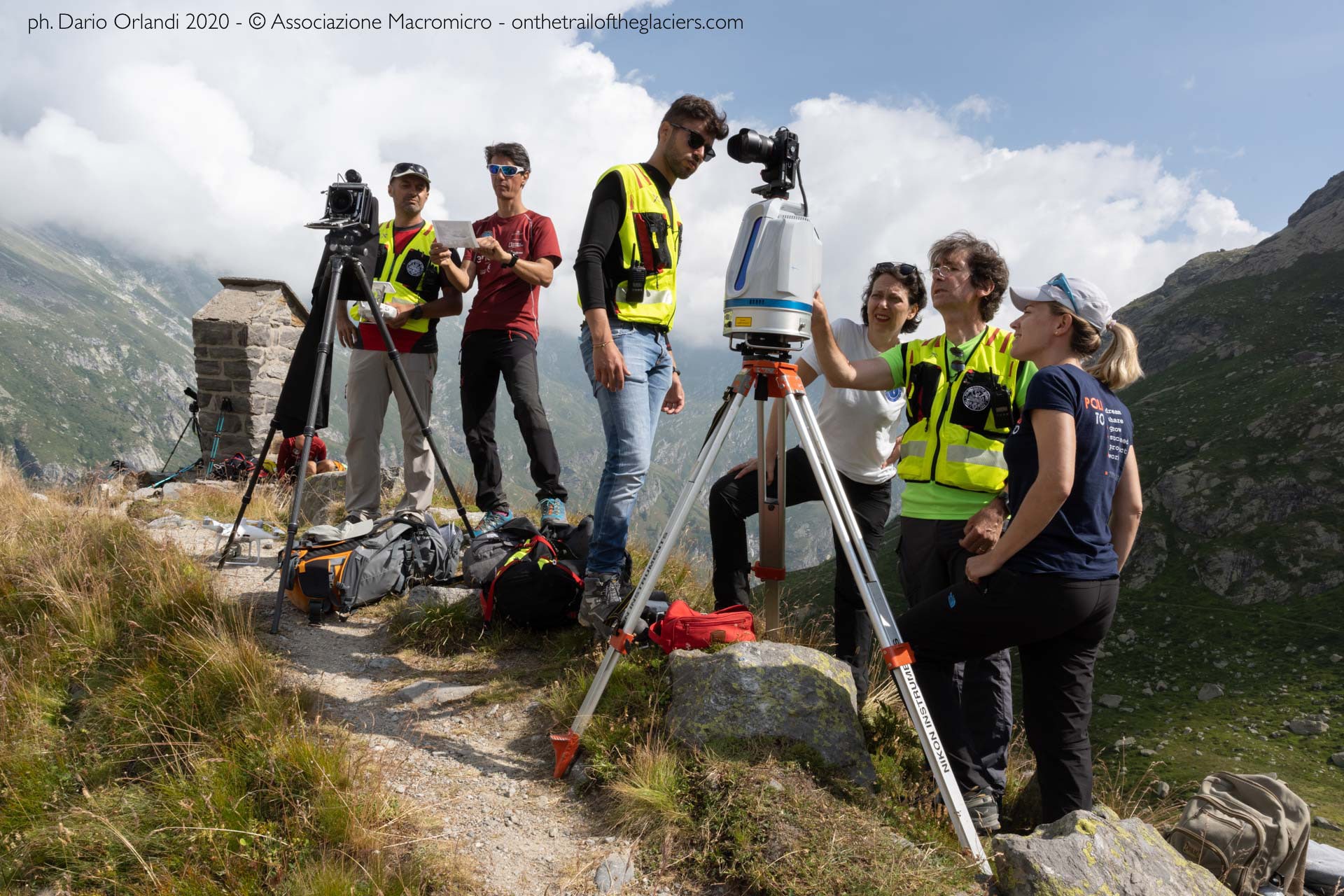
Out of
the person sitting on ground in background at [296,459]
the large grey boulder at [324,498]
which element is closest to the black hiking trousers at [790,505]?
the large grey boulder at [324,498]

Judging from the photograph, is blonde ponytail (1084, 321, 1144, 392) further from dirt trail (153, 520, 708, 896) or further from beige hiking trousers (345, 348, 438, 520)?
beige hiking trousers (345, 348, 438, 520)

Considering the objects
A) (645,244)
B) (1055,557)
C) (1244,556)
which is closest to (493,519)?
(645,244)

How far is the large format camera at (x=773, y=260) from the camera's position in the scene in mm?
2695

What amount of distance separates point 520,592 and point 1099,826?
2829 millimetres

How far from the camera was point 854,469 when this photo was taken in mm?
3801

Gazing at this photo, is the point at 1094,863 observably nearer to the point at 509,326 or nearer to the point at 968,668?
the point at 968,668

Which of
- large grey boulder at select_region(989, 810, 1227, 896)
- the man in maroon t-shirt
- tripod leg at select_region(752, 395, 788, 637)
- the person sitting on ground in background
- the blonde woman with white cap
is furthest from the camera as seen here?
the person sitting on ground in background

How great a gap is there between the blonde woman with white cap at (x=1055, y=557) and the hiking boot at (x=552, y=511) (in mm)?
2619

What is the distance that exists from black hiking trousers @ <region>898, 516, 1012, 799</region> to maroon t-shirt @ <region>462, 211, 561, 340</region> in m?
2.98

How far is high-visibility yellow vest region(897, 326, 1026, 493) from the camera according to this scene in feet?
9.66

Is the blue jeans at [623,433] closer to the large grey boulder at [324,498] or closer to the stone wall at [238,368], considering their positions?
the large grey boulder at [324,498]

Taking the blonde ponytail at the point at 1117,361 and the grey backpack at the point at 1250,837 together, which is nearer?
the grey backpack at the point at 1250,837

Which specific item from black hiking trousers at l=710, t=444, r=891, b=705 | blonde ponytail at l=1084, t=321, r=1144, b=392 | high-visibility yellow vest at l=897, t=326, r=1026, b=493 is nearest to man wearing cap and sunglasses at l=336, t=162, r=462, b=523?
black hiking trousers at l=710, t=444, r=891, b=705

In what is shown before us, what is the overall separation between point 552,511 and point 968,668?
2767 mm
